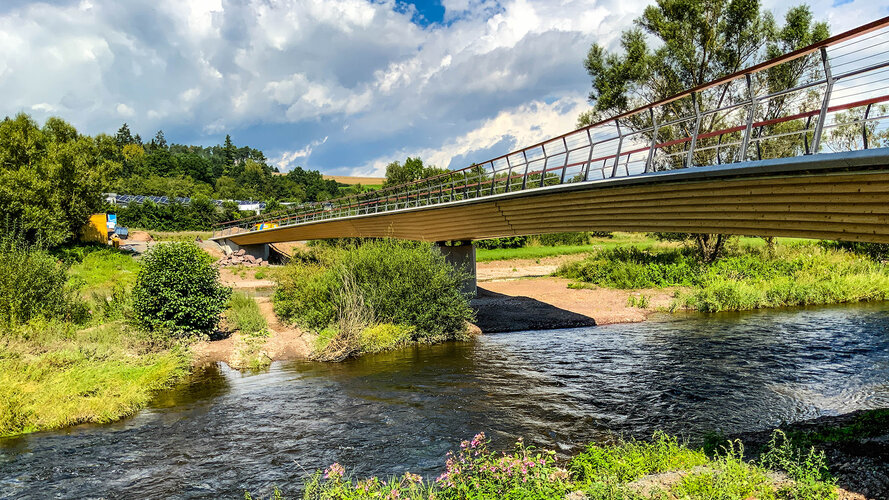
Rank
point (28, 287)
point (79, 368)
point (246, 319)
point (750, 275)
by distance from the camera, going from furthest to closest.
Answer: point (750, 275) < point (246, 319) < point (28, 287) < point (79, 368)

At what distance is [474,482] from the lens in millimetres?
6445

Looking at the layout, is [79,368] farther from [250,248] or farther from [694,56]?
[250,248]

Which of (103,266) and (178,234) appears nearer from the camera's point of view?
(103,266)

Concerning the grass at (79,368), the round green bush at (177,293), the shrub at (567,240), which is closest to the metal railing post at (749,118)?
the grass at (79,368)

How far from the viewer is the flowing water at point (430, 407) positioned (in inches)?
338

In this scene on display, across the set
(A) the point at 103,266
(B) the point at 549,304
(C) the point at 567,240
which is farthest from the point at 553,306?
(A) the point at 103,266

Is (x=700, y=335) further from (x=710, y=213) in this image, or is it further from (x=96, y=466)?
(x=96, y=466)

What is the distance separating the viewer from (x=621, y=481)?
675 cm

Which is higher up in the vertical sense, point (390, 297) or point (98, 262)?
point (98, 262)

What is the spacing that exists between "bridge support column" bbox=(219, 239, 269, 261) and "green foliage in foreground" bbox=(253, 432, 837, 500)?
167 ft

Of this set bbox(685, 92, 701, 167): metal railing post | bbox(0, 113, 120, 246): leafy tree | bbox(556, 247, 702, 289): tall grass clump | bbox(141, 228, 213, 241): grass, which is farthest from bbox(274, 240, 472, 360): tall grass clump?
bbox(141, 228, 213, 241): grass

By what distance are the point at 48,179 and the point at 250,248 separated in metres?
19.3

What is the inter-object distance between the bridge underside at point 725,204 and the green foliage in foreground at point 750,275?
976cm

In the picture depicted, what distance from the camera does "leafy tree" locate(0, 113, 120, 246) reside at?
36094 mm
